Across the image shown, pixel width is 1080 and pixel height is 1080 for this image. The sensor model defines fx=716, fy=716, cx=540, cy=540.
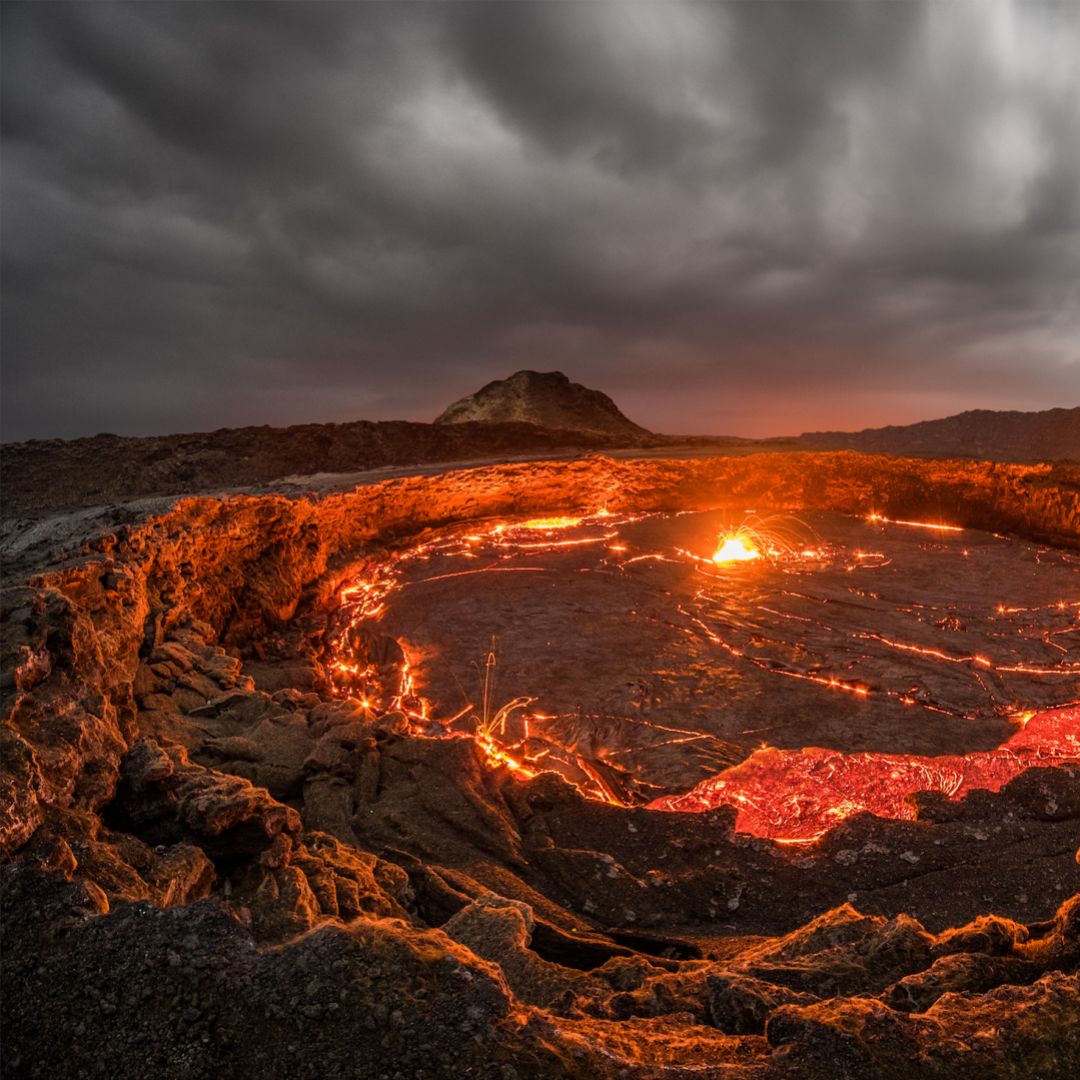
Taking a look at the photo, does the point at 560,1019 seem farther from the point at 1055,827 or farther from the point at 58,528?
the point at 58,528

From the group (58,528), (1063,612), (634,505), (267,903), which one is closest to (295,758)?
(267,903)

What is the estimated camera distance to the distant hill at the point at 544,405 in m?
34.0

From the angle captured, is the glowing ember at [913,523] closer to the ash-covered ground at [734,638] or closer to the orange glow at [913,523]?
the orange glow at [913,523]

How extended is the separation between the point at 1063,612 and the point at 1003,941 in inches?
371

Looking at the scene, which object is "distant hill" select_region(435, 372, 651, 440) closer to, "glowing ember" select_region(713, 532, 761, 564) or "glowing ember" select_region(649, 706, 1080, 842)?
"glowing ember" select_region(713, 532, 761, 564)

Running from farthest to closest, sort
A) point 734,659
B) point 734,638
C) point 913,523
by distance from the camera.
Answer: point 913,523, point 734,638, point 734,659

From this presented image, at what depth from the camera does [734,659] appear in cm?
878

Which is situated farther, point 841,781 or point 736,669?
point 736,669

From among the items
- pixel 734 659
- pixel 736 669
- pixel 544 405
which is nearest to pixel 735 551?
pixel 734 659

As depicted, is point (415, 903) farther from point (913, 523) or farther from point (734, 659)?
point (913, 523)

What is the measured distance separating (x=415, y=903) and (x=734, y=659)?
5852 millimetres

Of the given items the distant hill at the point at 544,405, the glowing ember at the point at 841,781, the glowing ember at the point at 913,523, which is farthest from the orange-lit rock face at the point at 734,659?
the distant hill at the point at 544,405

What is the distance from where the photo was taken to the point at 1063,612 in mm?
10141

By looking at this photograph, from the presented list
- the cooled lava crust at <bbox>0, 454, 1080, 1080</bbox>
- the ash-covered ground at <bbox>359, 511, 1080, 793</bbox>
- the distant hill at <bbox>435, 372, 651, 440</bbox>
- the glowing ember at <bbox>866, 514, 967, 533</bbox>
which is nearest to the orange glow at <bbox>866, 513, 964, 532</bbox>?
the glowing ember at <bbox>866, 514, 967, 533</bbox>
